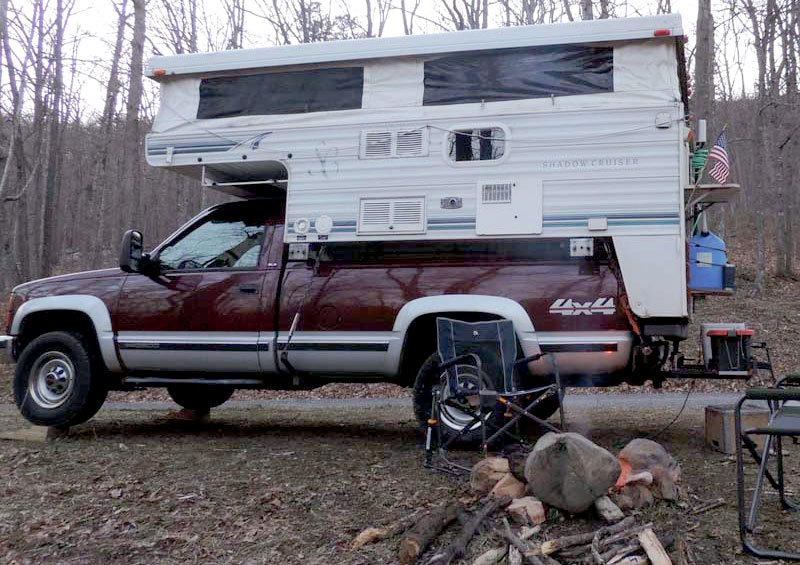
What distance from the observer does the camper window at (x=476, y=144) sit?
577cm

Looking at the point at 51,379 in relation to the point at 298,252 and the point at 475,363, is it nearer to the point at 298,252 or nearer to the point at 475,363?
the point at 298,252

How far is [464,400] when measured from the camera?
17.4ft

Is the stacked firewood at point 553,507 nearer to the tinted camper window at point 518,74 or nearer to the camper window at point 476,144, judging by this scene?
the camper window at point 476,144

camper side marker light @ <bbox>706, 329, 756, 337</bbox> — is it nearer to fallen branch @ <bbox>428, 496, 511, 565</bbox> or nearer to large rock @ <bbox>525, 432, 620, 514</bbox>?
large rock @ <bbox>525, 432, 620, 514</bbox>

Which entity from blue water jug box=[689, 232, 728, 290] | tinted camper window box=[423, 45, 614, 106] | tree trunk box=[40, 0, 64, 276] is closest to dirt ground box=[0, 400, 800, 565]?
blue water jug box=[689, 232, 728, 290]

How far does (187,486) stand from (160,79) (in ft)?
12.2

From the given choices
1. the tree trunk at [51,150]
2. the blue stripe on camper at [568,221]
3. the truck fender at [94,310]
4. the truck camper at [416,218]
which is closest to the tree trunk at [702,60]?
the truck camper at [416,218]

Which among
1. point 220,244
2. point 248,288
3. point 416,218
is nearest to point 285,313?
point 248,288

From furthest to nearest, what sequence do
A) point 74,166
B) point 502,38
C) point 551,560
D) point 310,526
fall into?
point 74,166 → point 502,38 → point 310,526 → point 551,560

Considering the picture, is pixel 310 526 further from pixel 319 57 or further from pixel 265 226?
pixel 319 57

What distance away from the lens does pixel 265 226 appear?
6.42 meters

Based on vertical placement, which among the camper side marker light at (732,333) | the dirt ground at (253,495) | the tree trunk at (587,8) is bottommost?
the dirt ground at (253,495)

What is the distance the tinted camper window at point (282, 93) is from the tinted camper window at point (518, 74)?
0.69 m

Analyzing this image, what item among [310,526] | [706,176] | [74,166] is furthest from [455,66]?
[74,166]
